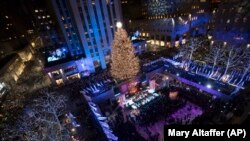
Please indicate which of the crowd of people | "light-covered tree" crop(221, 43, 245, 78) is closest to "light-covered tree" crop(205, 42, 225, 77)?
"light-covered tree" crop(221, 43, 245, 78)

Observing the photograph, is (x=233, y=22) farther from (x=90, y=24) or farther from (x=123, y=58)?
(x=90, y=24)

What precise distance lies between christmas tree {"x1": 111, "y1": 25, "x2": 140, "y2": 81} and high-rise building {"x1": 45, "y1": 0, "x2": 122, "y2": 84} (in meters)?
14.7

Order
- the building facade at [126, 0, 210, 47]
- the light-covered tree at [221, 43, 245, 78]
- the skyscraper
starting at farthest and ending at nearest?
the building facade at [126, 0, 210, 47] → the skyscraper → the light-covered tree at [221, 43, 245, 78]

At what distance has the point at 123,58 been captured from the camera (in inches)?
914

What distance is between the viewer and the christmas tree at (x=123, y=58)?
22625 mm

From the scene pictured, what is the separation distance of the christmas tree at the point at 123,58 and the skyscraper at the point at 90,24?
48.5 feet

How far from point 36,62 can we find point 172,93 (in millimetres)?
47329

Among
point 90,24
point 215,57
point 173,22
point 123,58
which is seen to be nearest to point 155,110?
point 123,58

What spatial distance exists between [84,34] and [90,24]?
2844mm

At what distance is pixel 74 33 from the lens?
128 feet

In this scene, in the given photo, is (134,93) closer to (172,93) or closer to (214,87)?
(172,93)

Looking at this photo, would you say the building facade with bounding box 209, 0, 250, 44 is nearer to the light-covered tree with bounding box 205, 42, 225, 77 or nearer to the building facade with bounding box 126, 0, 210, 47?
the light-covered tree with bounding box 205, 42, 225, 77

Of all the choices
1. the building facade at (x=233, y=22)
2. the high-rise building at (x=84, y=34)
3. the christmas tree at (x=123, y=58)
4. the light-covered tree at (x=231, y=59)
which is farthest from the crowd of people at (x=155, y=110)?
the building facade at (x=233, y=22)

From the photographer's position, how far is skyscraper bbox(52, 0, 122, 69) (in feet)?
109
